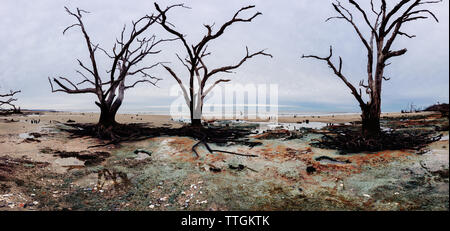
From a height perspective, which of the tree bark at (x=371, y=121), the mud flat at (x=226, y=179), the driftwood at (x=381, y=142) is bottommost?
the mud flat at (x=226, y=179)

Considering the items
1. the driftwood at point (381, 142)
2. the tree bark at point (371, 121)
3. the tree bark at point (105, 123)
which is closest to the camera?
the driftwood at point (381, 142)

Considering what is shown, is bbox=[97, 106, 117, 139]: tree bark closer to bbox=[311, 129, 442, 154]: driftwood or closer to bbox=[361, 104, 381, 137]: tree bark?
bbox=[311, 129, 442, 154]: driftwood

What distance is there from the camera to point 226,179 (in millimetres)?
5273

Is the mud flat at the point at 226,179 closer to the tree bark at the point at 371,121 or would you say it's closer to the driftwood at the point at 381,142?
the driftwood at the point at 381,142

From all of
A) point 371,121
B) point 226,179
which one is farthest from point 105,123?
point 371,121

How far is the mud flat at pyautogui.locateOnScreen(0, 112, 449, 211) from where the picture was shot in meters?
4.19

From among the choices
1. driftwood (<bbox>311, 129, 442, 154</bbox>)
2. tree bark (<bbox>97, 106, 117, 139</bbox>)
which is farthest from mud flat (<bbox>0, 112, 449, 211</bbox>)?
tree bark (<bbox>97, 106, 117, 139</bbox>)

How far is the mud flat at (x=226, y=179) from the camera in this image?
419cm

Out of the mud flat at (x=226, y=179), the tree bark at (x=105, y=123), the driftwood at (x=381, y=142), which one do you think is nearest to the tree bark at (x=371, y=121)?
the driftwood at (x=381, y=142)

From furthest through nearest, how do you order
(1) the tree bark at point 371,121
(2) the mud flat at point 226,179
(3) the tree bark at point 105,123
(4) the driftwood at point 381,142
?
(3) the tree bark at point 105,123, (1) the tree bark at point 371,121, (4) the driftwood at point 381,142, (2) the mud flat at point 226,179

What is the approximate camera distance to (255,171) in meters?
5.65

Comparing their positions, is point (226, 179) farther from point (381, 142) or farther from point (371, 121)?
point (371, 121)

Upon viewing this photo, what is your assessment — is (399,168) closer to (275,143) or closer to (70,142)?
(275,143)
